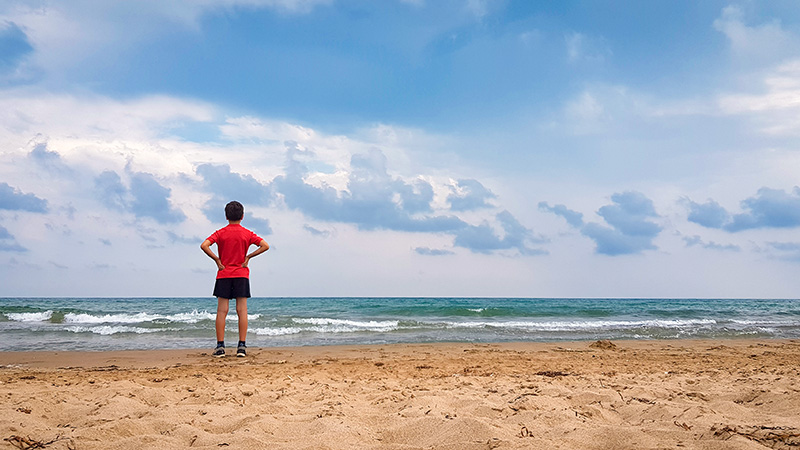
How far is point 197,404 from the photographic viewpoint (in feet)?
11.2

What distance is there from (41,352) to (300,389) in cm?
597

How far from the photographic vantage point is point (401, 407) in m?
3.32

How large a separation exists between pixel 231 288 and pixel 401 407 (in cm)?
379

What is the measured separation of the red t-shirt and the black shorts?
0.18 feet

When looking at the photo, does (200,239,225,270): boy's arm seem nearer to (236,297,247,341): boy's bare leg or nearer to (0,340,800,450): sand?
(236,297,247,341): boy's bare leg

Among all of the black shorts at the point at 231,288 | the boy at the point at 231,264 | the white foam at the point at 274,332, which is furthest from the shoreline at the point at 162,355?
the white foam at the point at 274,332

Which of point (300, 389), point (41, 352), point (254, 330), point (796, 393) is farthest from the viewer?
point (254, 330)

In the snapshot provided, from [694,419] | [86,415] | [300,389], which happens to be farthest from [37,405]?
[694,419]

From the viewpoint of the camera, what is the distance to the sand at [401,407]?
8.54ft

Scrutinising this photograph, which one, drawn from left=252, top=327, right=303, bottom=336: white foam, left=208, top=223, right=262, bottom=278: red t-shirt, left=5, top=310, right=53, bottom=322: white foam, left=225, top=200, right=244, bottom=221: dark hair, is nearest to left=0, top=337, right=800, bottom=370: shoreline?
left=208, top=223, right=262, bottom=278: red t-shirt

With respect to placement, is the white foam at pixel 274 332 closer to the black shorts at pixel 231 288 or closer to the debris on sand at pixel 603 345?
the black shorts at pixel 231 288

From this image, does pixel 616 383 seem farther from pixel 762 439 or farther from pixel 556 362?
pixel 556 362

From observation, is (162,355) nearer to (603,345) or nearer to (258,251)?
(258,251)

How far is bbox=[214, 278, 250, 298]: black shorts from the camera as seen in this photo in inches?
250
